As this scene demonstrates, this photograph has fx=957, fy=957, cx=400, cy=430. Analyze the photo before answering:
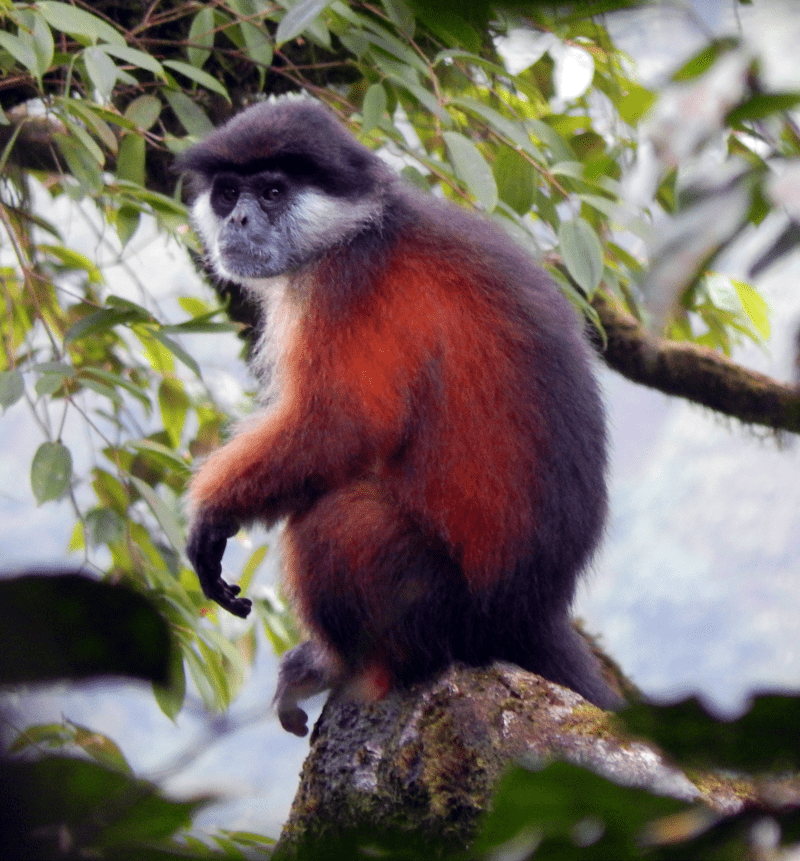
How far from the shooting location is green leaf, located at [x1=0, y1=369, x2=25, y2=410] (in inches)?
92.1

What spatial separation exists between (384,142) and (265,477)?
1381 millimetres

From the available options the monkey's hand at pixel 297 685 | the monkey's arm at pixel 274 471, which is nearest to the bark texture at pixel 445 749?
the monkey's hand at pixel 297 685

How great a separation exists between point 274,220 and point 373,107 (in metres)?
0.47

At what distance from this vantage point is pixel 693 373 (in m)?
3.86

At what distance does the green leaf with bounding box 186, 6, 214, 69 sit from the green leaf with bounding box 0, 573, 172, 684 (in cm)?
265

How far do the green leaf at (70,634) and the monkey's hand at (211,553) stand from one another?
1978mm

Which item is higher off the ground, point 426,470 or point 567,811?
point 567,811

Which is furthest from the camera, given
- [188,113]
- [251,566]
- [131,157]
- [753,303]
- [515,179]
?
[753,303]

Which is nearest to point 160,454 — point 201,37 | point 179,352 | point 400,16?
point 179,352

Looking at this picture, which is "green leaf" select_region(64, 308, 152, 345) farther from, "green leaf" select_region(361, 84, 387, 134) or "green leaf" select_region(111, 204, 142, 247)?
"green leaf" select_region(361, 84, 387, 134)

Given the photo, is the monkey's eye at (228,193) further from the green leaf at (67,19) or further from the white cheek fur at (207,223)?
the green leaf at (67,19)

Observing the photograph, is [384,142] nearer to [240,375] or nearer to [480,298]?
[480,298]

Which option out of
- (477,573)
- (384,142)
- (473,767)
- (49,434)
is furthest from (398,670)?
(384,142)

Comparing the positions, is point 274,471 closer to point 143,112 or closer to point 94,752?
point 143,112
